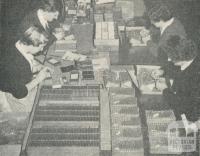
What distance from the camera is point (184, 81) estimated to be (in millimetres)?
4066

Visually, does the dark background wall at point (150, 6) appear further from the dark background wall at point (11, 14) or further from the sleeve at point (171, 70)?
the sleeve at point (171, 70)

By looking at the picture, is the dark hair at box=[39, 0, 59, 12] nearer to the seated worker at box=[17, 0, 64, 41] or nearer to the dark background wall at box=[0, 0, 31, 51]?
the seated worker at box=[17, 0, 64, 41]

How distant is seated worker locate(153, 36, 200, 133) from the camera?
155 inches

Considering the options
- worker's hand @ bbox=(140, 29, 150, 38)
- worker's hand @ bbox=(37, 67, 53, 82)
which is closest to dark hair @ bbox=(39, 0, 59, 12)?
worker's hand @ bbox=(37, 67, 53, 82)

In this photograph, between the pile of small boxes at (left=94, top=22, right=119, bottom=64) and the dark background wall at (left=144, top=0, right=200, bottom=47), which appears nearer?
the pile of small boxes at (left=94, top=22, right=119, bottom=64)

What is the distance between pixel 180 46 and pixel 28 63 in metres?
2.01

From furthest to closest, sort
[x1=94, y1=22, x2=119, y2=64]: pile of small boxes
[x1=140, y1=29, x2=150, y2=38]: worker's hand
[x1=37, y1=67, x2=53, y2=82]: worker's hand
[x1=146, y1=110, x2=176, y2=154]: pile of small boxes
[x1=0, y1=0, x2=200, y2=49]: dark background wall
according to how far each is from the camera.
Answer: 1. [x1=0, y1=0, x2=200, y2=49]: dark background wall
2. [x1=140, y1=29, x2=150, y2=38]: worker's hand
3. [x1=94, y1=22, x2=119, y2=64]: pile of small boxes
4. [x1=37, y1=67, x2=53, y2=82]: worker's hand
5. [x1=146, y1=110, x2=176, y2=154]: pile of small boxes

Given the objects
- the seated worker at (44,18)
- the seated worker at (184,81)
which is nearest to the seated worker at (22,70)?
the seated worker at (44,18)

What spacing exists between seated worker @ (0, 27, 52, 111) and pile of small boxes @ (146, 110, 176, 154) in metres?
1.40

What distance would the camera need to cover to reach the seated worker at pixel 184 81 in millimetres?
3932

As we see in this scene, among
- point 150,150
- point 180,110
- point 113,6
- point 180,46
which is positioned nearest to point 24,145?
point 150,150

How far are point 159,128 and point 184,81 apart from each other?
810 mm

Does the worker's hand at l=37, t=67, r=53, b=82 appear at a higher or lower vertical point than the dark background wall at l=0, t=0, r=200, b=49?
higher

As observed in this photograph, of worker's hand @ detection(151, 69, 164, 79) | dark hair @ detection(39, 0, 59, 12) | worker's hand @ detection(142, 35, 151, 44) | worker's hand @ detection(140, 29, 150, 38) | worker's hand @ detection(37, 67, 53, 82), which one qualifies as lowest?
worker's hand @ detection(37, 67, 53, 82)
